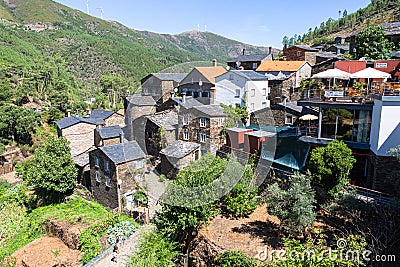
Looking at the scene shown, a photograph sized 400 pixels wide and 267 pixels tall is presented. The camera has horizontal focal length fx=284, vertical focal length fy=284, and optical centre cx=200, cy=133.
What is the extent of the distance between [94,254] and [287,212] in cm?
940

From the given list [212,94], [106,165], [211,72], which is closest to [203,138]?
[212,94]

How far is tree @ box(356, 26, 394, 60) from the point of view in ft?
84.7

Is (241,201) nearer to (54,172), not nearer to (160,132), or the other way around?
(160,132)

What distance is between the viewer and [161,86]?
19.6 metres

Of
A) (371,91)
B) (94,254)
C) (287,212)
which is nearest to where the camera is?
(287,212)

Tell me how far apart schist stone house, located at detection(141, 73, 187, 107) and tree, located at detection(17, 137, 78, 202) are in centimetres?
716

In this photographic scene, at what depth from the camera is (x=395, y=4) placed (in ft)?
212

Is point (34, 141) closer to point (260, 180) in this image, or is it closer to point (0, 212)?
point (0, 212)

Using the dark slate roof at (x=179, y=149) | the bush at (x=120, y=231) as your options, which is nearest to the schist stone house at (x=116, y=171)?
the dark slate roof at (x=179, y=149)

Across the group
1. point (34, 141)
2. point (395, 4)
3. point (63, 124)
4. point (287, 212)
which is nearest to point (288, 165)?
point (287, 212)

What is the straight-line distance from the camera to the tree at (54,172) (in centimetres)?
1905

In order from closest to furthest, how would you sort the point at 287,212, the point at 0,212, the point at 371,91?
1. the point at 287,212
2. the point at 371,91
3. the point at 0,212

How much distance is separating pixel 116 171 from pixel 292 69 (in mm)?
18117

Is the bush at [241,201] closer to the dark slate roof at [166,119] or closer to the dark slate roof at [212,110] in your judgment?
the dark slate roof at [212,110]
